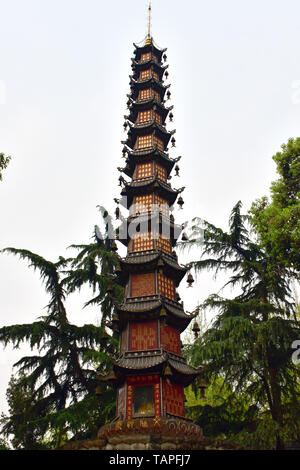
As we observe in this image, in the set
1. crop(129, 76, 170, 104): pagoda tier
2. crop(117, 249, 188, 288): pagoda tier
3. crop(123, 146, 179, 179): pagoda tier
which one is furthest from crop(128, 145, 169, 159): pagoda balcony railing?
crop(117, 249, 188, 288): pagoda tier

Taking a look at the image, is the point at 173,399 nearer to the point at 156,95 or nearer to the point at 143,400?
the point at 143,400

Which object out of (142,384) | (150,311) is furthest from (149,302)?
(142,384)

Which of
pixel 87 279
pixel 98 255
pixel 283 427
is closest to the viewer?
pixel 283 427

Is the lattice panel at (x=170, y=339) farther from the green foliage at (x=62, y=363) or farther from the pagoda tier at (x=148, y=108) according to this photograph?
the pagoda tier at (x=148, y=108)

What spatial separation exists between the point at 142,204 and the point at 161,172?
8.77ft

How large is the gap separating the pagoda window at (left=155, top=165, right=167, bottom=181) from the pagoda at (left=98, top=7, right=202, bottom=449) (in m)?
0.02

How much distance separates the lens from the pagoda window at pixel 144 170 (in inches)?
899

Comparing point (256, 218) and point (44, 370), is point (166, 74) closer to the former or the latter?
point (256, 218)

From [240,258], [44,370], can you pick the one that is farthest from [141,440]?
[240,258]

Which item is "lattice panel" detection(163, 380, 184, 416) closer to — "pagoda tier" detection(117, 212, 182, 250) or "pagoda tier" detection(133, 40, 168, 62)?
"pagoda tier" detection(117, 212, 182, 250)

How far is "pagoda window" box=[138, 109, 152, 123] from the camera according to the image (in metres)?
25.3

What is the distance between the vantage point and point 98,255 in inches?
902

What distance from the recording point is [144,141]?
2433 centimetres
